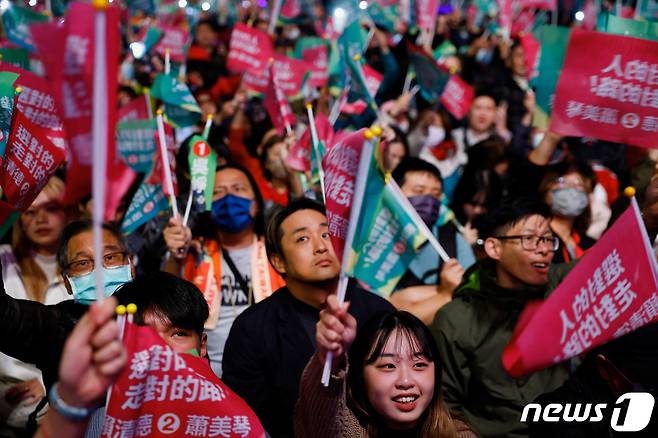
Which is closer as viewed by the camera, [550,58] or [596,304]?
[596,304]

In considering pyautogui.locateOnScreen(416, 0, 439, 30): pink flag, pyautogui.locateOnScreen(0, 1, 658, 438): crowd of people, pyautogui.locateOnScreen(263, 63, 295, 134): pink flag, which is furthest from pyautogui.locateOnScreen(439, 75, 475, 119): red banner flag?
pyautogui.locateOnScreen(416, 0, 439, 30): pink flag

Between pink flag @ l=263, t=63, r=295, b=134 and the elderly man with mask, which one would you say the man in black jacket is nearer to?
the elderly man with mask

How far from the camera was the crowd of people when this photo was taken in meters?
2.32

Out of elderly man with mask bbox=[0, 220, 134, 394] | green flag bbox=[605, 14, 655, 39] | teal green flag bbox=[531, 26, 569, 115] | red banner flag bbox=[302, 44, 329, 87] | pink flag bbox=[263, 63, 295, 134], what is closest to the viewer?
elderly man with mask bbox=[0, 220, 134, 394]

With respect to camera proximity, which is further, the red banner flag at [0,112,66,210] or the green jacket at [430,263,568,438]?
the green jacket at [430,263,568,438]

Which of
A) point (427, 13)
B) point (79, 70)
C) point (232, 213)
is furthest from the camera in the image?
point (427, 13)

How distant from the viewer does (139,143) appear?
4.35 m

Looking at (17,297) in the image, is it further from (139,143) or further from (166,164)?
(139,143)

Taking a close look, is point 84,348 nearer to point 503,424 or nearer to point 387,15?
point 503,424

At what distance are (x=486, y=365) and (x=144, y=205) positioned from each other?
1893 millimetres

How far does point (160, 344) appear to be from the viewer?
2.13 meters

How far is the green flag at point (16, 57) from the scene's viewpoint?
14.2ft

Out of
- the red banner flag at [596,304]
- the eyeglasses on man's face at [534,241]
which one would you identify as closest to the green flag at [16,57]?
the eyeglasses on man's face at [534,241]

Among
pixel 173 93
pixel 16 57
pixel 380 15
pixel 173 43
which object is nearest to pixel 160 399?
pixel 16 57
